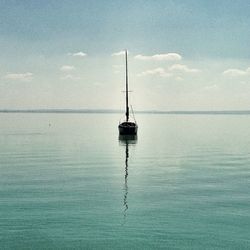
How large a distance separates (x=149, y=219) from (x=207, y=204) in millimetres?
6041

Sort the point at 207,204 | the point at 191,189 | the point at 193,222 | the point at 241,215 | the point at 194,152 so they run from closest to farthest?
the point at 193,222 < the point at 241,215 < the point at 207,204 < the point at 191,189 < the point at 194,152

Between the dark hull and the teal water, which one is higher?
the dark hull

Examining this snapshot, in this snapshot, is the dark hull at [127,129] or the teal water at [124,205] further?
the dark hull at [127,129]

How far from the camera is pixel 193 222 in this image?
2528cm

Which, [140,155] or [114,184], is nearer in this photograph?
[114,184]

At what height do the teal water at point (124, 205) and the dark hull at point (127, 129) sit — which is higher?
the dark hull at point (127, 129)

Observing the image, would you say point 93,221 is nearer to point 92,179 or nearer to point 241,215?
point 241,215

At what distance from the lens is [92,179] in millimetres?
41094

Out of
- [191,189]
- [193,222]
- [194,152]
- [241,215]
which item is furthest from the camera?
[194,152]

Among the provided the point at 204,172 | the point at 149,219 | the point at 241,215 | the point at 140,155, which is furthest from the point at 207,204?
the point at 140,155

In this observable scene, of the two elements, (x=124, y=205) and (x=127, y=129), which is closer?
(x=124, y=205)

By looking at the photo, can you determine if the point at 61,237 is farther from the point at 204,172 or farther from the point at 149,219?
the point at 204,172

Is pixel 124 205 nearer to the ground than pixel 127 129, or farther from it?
nearer to the ground

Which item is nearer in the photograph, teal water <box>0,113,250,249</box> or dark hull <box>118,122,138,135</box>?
teal water <box>0,113,250,249</box>
